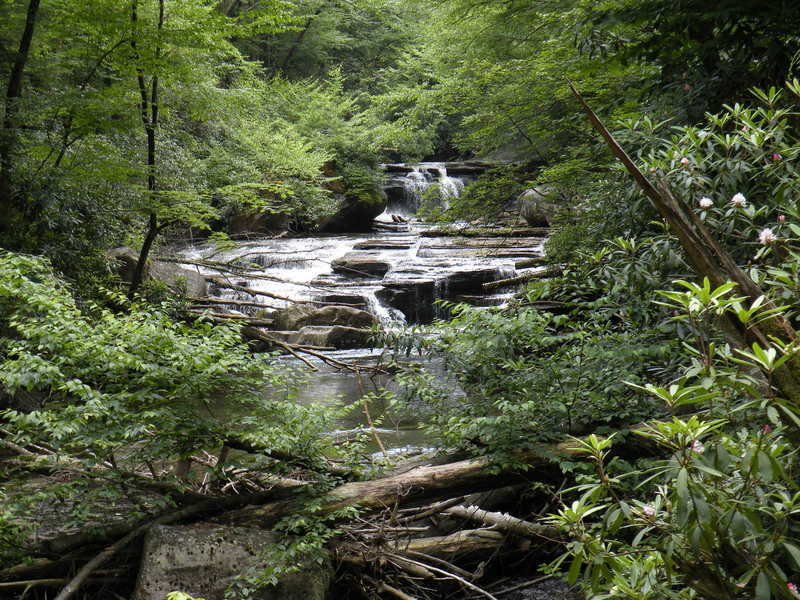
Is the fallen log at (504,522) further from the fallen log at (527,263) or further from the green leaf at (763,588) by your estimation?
the fallen log at (527,263)

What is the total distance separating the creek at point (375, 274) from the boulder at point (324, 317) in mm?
342

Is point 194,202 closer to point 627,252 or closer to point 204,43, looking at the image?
point 204,43

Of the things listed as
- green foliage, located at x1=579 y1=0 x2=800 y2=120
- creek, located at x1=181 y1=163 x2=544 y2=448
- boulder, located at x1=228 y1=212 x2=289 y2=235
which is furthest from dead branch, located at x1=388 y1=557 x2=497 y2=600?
boulder, located at x1=228 y1=212 x2=289 y2=235

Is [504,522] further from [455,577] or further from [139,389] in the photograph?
[139,389]

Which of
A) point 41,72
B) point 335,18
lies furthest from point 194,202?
point 335,18

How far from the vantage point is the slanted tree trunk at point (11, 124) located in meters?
6.44

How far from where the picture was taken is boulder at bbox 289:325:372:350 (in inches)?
404

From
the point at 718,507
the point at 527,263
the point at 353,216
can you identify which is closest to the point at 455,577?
the point at 718,507

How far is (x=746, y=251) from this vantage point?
3.10m

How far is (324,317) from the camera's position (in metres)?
11.1

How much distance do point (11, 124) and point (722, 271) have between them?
729 cm

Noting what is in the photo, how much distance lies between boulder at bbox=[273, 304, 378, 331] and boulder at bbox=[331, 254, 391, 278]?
2.70 m

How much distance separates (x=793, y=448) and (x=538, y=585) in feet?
7.39

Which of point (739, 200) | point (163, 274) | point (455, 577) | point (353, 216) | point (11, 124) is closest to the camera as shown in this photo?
point (739, 200)
